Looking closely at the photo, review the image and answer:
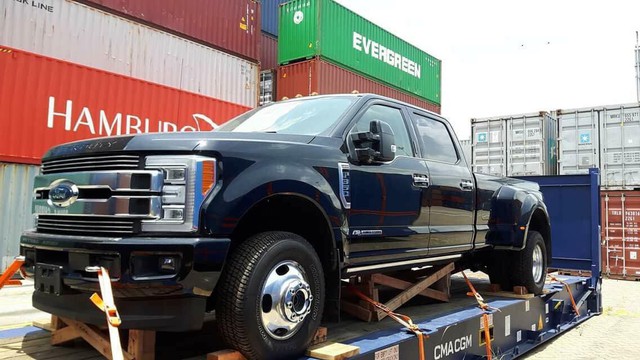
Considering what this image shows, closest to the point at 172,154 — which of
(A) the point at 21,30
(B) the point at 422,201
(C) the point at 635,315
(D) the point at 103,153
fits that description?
(D) the point at 103,153

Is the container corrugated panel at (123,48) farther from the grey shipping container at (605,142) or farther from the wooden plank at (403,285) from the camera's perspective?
the wooden plank at (403,285)

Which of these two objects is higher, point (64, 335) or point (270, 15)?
point (270, 15)

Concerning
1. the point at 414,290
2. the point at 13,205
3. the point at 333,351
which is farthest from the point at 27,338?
the point at 13,205

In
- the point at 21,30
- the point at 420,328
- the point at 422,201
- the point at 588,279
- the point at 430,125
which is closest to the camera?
the point at 420,328

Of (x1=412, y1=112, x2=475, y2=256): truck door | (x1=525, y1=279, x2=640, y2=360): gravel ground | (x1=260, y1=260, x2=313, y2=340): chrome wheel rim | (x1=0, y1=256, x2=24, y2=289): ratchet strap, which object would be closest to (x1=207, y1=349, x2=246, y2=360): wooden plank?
(x1=260, y1=260, x2=313, y2=340): chrome wheel rim

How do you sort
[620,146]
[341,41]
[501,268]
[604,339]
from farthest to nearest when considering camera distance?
1. [341,41]
2. [620,146]
3. [604,339]
4. [501,268]

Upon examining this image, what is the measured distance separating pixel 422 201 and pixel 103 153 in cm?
232

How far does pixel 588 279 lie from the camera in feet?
23.7

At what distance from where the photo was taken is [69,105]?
928 cm

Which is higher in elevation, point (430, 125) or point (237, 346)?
point (430, 125)

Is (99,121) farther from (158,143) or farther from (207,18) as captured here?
(158,143)

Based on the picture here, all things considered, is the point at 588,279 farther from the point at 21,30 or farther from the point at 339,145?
the point at 21,30

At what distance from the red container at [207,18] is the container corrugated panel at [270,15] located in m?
2.45

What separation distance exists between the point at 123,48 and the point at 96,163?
10035mm
